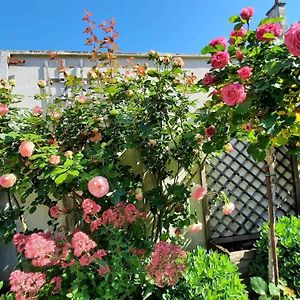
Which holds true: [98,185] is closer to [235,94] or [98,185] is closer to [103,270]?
[103,270]

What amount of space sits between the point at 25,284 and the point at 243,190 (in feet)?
9.30

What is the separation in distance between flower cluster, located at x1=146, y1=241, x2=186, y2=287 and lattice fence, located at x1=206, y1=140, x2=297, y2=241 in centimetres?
155

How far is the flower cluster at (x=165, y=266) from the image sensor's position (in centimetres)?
234

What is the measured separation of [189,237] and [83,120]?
1.71 m

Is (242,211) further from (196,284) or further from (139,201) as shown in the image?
(196,284)

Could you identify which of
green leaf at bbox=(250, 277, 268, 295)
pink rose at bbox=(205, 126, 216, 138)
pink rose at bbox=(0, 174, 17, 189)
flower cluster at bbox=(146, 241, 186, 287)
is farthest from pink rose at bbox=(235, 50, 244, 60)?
pink rose at bbox=(0, 174, 17, 189)

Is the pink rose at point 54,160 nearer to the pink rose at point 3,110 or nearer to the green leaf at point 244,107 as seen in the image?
the pink rose at point 3,110

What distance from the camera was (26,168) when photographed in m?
2.88

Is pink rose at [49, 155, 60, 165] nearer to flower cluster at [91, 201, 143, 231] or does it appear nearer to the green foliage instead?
flower cluster at [91, 201, 143, 231]

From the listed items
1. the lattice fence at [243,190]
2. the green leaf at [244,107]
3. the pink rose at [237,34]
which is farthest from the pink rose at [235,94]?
A: the lattice fence at [243,190]

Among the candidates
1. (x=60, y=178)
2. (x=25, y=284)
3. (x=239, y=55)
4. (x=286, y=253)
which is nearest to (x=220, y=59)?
(x=239, y=55)

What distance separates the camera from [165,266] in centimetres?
234

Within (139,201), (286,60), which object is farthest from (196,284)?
(286,60)

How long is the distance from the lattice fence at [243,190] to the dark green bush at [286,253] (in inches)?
26.0
